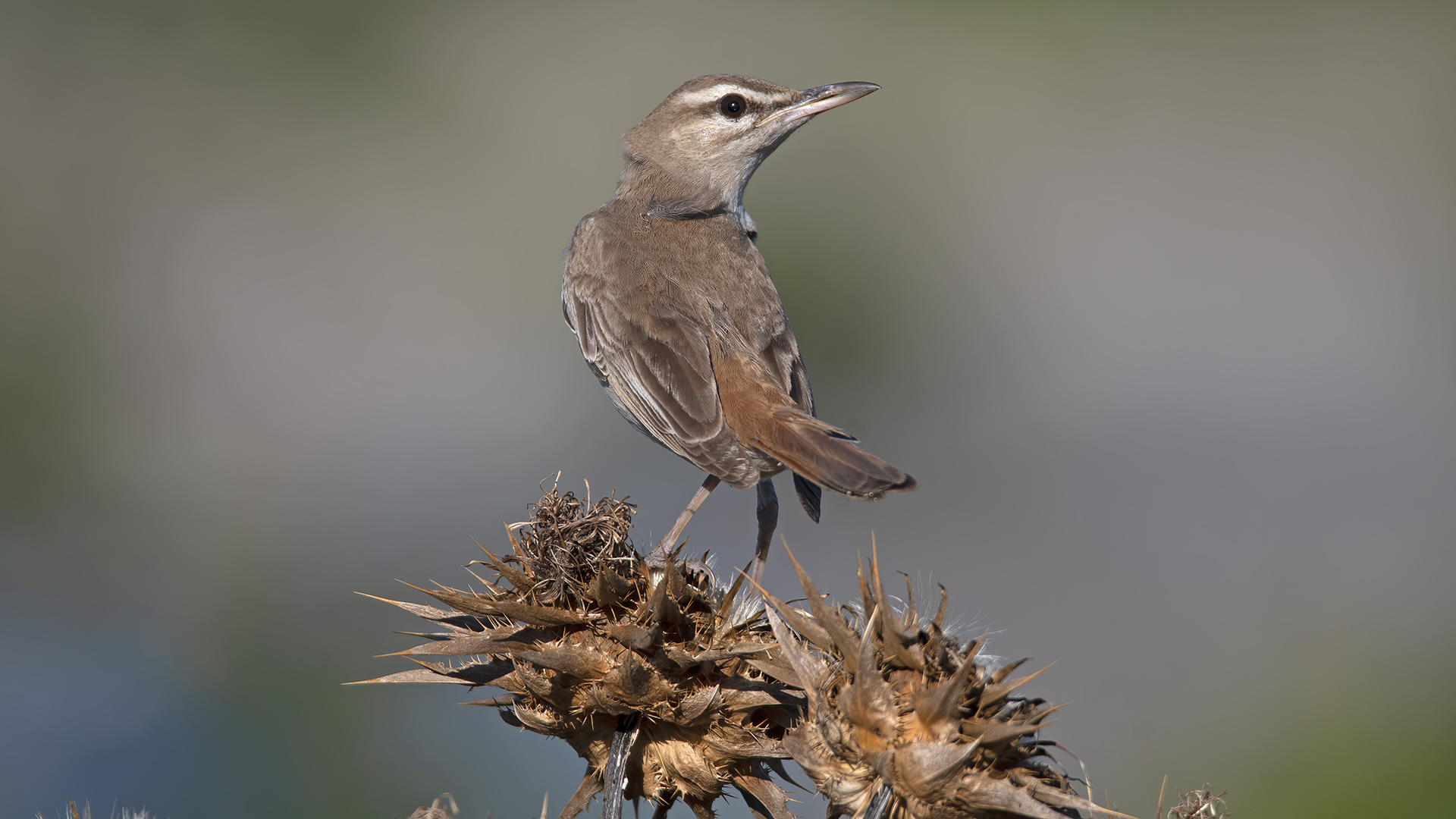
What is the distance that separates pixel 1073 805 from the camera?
2055mm

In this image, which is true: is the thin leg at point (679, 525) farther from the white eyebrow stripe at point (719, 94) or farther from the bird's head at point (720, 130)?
the white eyebrow stripe at point (719, 94)

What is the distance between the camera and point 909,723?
219cm

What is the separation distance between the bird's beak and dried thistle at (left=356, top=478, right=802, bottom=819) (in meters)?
2.71

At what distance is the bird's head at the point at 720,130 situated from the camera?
194 inches

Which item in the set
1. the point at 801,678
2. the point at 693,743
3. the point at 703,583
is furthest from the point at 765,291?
the point at 801,678

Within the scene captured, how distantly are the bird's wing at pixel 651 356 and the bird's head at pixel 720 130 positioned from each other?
2.28ft

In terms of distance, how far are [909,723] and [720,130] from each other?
350 cm

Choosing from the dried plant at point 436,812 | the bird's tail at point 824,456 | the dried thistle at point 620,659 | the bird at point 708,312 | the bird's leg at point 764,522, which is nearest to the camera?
the dried plant at point 436,812

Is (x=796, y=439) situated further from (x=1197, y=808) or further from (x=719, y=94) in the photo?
(x=719, y=94)

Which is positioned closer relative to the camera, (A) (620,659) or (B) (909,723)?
(B) (909,723)

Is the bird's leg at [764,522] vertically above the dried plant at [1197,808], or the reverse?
the bird's leg at [764,522]

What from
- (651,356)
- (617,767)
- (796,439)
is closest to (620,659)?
(617,767)

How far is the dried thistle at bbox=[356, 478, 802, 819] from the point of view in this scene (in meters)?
2.71

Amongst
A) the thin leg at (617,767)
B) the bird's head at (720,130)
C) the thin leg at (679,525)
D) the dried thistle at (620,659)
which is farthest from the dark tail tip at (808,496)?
the bird's head at (720,130)
